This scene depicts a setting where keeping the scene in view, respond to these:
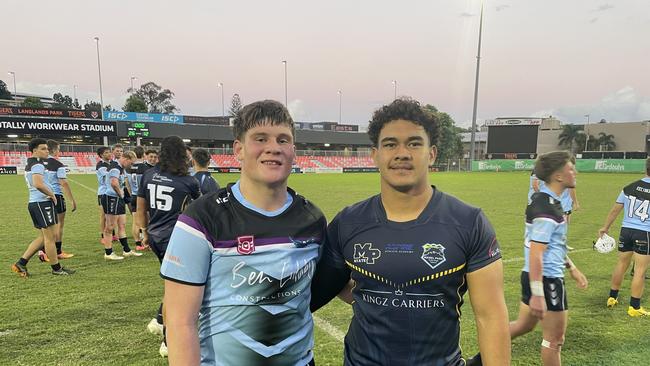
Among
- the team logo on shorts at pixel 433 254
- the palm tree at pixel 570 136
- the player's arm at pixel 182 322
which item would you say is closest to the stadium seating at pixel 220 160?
the team logo on shorts at pixel 433 254

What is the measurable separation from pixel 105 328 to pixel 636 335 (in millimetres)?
6714

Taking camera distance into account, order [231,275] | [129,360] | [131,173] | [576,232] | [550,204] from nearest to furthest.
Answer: [231,275], [550,204], [129,360], [131,173], [576,232]

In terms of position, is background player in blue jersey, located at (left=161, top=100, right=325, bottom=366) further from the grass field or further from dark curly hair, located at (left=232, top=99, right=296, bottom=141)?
the grass field

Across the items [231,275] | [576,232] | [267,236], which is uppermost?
[267,236]

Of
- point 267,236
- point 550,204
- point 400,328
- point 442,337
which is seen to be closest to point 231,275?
point 267,236

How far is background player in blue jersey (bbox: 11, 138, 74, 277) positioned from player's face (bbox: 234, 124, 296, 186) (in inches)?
266

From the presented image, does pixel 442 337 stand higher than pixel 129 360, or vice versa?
pixel 442 337

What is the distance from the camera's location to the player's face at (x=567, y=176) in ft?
11.9

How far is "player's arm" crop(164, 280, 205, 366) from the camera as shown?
5.25 feet

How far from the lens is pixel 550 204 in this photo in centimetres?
350

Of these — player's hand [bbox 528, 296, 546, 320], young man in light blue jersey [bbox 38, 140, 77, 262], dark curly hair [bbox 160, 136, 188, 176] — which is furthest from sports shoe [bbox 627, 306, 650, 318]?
young man in light blue jersey [bbox 38, 140, 77, 262]

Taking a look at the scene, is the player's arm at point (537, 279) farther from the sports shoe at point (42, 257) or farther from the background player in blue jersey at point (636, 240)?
the sports shoe at point (42, 257)

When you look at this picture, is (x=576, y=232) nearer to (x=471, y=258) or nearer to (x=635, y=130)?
(x=471, y=258)

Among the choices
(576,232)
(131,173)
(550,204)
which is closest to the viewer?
(550,204)
